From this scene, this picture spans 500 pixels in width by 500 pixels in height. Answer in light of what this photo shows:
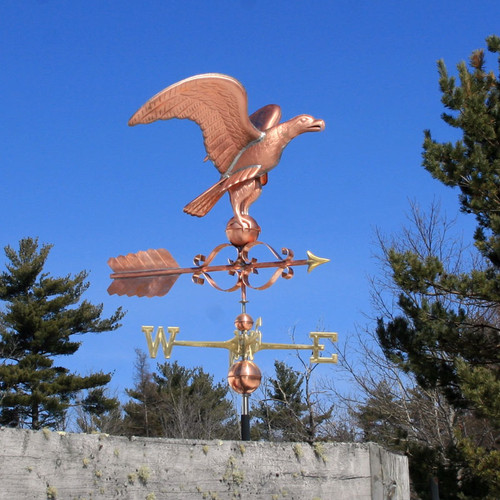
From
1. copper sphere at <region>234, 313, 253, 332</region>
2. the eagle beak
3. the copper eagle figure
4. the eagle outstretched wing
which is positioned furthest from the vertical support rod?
the eagle beak

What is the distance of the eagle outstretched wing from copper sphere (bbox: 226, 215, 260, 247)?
0.53 m

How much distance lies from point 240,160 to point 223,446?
106 inches

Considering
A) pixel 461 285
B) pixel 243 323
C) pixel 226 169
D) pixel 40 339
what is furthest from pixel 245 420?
pixel 40 339

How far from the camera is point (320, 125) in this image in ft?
16.1

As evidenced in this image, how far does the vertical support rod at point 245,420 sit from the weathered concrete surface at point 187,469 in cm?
83

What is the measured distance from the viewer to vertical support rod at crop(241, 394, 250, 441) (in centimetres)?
369

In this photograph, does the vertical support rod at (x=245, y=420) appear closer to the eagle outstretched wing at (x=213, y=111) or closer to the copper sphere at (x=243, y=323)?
the copper sphere at (x=243, y=323)

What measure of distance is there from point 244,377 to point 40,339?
14696 millimetres

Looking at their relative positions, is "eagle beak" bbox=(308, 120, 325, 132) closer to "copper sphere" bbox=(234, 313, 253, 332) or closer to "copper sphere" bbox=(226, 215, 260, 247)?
"copper sphere" bbox=(226, 215, 260, 247)

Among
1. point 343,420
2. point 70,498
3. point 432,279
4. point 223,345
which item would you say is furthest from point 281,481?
point 343,420

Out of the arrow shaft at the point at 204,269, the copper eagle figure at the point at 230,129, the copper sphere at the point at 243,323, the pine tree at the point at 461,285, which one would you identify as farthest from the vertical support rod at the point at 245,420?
the pine tree at the point at 461,285

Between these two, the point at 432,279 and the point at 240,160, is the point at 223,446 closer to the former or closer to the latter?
the point at 240,160

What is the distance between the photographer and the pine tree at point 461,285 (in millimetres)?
8438

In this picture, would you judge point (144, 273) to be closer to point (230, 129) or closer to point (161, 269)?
point (161, 269)
